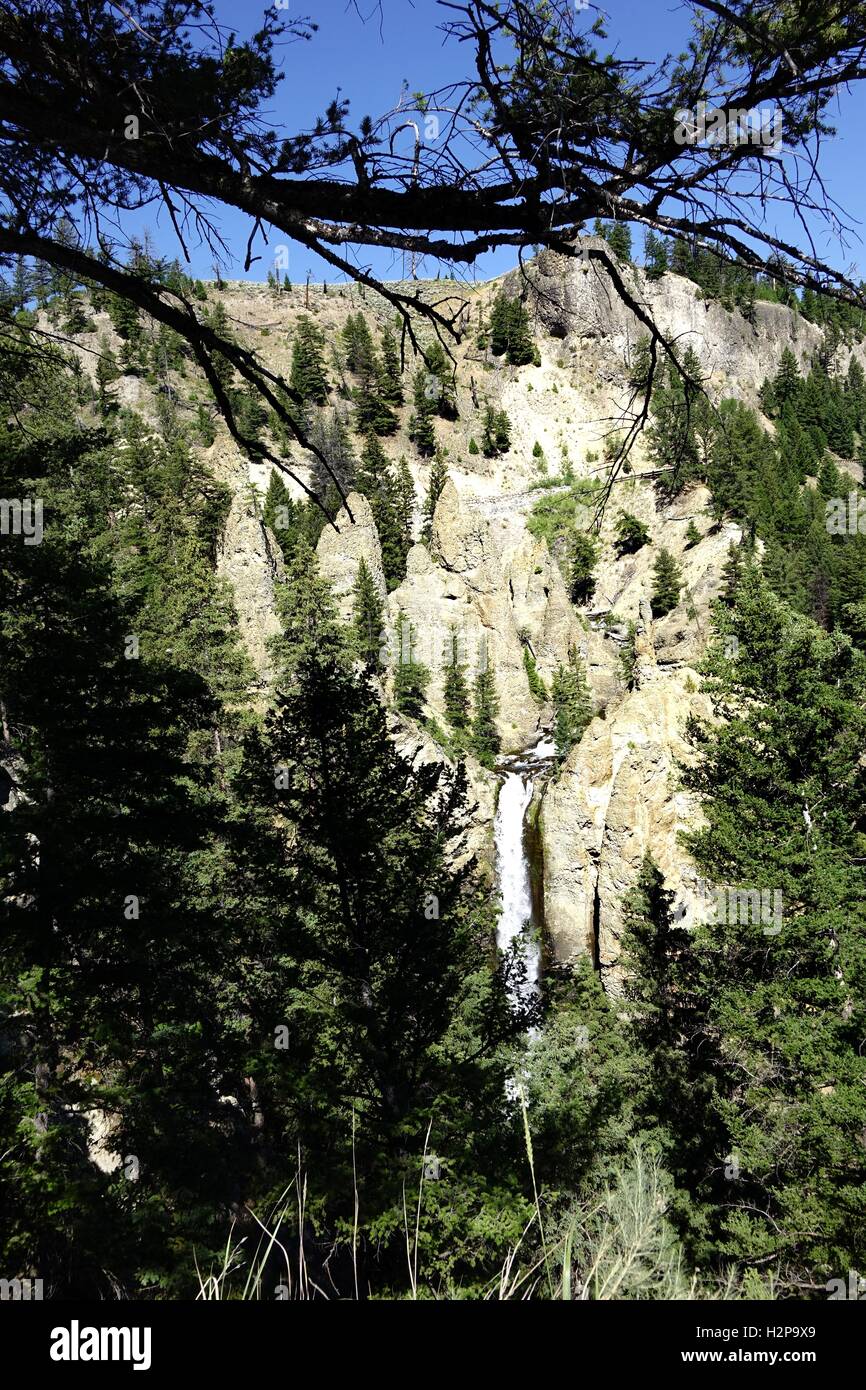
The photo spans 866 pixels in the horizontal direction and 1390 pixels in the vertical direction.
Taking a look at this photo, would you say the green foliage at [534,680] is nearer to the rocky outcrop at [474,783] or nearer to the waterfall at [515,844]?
the waterfall at [515,844]

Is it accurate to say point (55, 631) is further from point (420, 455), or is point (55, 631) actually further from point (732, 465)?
point (420, 455)

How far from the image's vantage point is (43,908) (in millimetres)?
7508

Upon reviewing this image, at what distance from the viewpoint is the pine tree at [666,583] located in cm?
3791

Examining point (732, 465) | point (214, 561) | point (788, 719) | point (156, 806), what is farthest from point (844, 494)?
point (156, 806)

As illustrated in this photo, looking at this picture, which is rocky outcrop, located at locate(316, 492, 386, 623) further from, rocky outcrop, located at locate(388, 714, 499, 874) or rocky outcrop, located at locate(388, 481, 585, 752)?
rocky outcrop, located at locate(388, 714, 499, 874)

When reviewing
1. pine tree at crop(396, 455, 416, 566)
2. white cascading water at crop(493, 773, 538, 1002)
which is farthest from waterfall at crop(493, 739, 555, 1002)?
pine tree at crop(396, 455, 416, 566)

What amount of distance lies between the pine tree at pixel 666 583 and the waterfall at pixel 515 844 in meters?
9.27

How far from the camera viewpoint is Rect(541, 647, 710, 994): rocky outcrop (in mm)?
23109

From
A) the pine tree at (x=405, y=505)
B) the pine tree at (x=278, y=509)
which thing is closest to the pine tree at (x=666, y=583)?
the pine tree at (x=405, y=505)

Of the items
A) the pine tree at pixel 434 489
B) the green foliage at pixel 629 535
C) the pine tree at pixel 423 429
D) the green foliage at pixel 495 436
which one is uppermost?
the pine tree at pixel 423 429

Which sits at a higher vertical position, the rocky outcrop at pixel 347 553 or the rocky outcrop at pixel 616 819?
the rocky outcrop at pixel 347 553

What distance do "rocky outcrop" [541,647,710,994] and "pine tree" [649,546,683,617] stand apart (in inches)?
445

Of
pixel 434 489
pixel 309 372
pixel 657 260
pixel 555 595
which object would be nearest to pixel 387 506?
pixel 434 489
